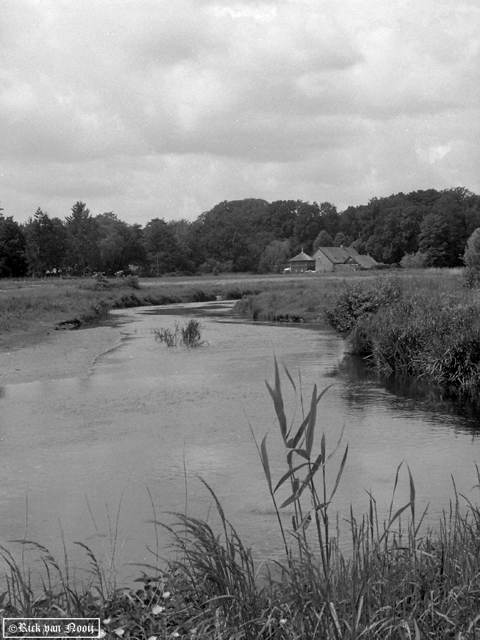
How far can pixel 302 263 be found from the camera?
123m

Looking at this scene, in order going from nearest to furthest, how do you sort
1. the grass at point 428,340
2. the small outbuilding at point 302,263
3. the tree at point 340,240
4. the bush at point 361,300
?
1. the grass at point 428,340
2. the bush at point 361,300
3. the small outbuilding at point 302,263
4. the tree at point 340,240

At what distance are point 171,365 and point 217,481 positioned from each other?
37.6 feet

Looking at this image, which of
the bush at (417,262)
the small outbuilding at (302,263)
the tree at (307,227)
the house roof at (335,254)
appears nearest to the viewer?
the bush at (417,262)

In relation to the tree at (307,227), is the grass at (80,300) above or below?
below

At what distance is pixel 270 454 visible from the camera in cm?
1080

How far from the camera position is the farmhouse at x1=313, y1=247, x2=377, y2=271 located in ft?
378

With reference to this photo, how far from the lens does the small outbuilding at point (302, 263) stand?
122 metres

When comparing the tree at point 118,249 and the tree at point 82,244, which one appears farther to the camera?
the tree at point 118,249

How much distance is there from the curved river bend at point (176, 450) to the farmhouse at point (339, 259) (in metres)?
96.3

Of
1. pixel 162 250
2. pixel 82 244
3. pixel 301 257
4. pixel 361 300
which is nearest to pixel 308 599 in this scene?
pixel 361 300

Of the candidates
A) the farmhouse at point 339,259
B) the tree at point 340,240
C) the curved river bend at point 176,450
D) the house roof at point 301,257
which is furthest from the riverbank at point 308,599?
the tree at point 340,240

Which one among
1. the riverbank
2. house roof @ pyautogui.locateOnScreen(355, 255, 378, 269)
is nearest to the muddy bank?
the riverbank

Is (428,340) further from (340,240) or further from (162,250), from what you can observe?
(340,240)

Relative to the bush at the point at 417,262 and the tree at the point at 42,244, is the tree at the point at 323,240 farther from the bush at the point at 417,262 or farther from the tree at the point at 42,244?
the tree at the point at 42,244
